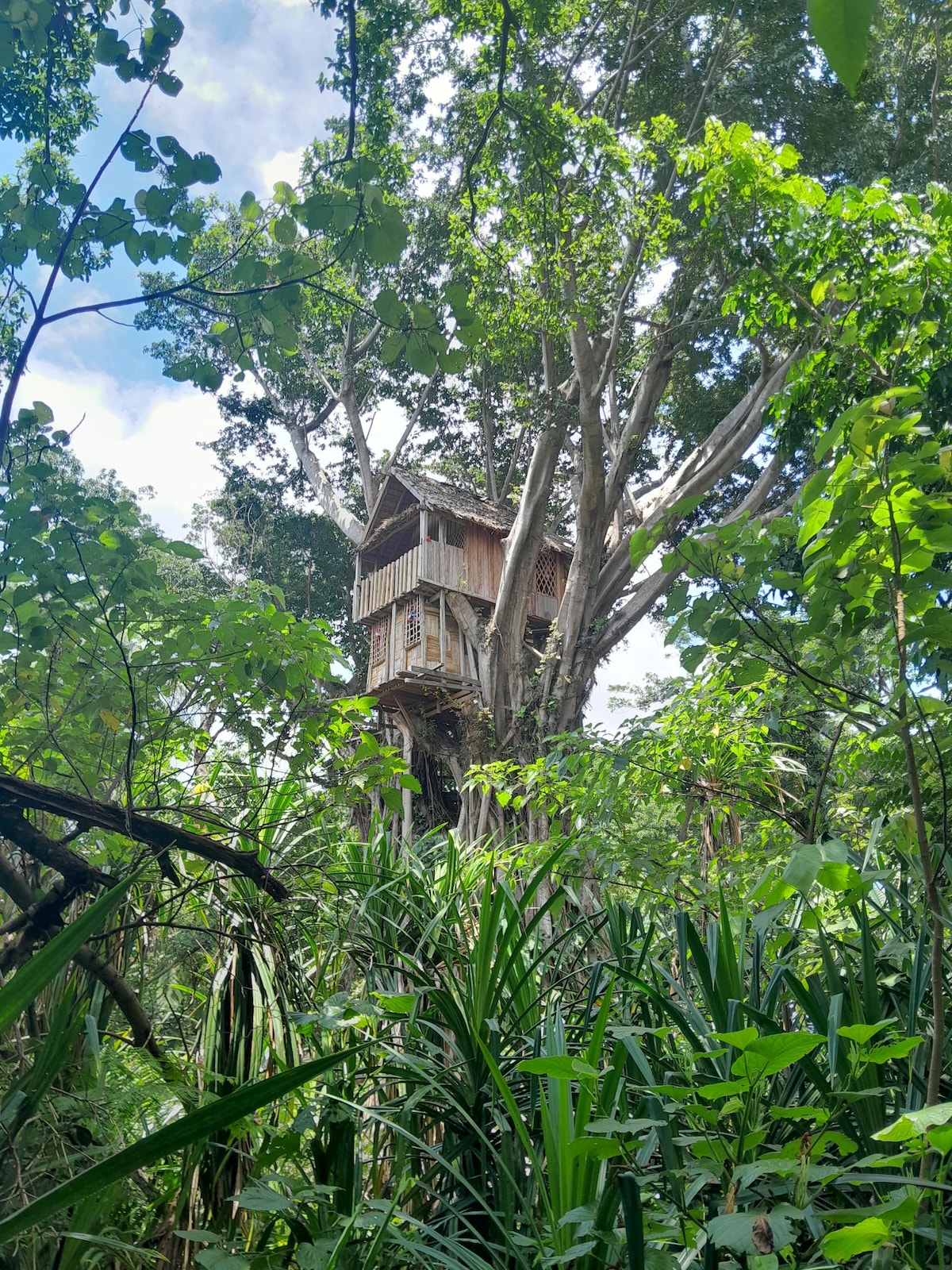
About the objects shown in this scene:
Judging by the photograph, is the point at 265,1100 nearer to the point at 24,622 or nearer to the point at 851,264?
the point at 24,622

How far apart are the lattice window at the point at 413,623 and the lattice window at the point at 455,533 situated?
1.15m

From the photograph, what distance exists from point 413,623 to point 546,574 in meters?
2.86

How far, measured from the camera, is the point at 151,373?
3.53 m

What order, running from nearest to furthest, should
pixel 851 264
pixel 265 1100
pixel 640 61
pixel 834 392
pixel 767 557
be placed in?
pixel 265 1100, pixel 767 557, pixel 851 264, pixel 834 392, pixel 640 61

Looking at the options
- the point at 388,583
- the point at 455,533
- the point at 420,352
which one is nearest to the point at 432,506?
the point at 455,533

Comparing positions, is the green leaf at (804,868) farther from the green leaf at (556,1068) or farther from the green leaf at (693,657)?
the green leaf at (693,657)

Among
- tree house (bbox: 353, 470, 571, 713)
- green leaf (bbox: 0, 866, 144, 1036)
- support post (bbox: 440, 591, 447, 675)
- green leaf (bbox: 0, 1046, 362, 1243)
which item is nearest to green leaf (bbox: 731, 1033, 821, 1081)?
green leaf (bbox: 0, 1046, 362, 1243)

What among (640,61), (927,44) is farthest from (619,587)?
(927,44)

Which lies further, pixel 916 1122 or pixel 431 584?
pixel 431 584

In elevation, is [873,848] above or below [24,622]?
below

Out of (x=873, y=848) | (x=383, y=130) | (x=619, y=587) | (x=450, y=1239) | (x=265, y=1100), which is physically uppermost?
(x=619, y=587)

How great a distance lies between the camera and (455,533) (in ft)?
50.4

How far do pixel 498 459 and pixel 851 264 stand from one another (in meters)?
15.3

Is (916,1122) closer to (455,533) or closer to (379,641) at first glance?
(455,533)
